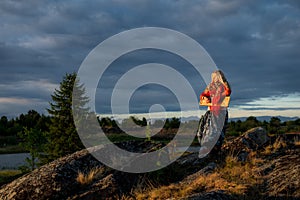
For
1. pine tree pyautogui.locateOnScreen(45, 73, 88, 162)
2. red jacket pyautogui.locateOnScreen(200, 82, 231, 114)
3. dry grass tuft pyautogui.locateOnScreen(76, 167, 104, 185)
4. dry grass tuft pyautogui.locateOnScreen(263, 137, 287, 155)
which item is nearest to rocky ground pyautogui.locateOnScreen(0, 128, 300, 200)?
dry grass tuft pyautogui.locateOnScreen(76, 167, 104, 185)

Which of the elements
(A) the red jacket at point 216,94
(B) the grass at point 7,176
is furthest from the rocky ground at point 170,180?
(B) the grass at point 7,176

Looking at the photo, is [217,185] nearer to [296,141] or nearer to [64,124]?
[296,141]

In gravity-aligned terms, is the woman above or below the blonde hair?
below

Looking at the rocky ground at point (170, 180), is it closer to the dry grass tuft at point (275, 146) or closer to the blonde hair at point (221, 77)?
the dry grass tuft at point (275, 146)

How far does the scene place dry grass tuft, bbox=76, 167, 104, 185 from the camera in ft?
31.1

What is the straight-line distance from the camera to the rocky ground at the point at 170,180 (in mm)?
8539

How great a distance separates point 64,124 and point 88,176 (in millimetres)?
11112

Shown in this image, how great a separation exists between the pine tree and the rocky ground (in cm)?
872

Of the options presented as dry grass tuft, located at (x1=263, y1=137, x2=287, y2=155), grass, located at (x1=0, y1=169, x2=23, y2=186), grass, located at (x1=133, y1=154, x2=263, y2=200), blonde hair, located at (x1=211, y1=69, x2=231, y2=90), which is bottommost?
grass, located at (x1=0, y1=169, x2=23, y2=186)

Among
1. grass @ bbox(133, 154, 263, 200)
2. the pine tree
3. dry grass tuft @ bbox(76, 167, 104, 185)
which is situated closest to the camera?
grass @ bbox(133, 154, 263, 200)

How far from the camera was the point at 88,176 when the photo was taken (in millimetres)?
9664

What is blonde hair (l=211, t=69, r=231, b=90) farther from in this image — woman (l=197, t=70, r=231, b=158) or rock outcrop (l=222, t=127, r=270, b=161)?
rock outcrop (l=222, t=127, r=270, b=161)

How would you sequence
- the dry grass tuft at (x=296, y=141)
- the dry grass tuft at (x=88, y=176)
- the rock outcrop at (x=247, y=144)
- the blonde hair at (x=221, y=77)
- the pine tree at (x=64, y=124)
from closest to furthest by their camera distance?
the dry grass tuft at (x=88, y=176)
the blonde hair at (x=221, y=77)
the rock outcrop at (x=247, y=144)
the dry grass tuft at (x=296, y=141)
the pine tree at (x=64, y=124)

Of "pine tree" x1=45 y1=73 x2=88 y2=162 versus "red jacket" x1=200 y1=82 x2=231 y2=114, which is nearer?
"red jacket" x1=200 y1=82 x2=231 y2=114
